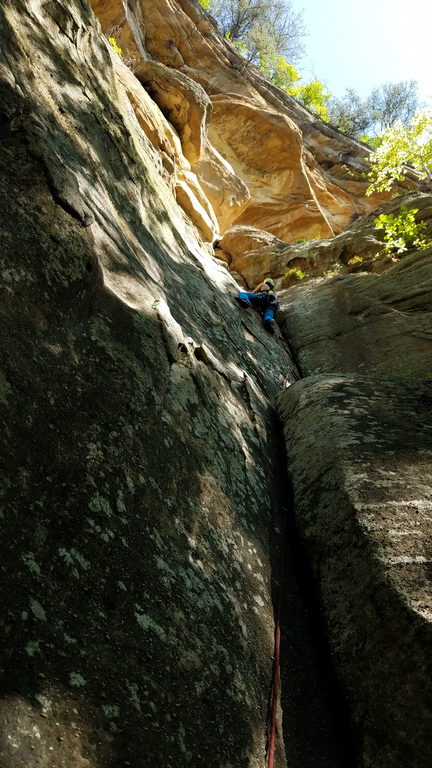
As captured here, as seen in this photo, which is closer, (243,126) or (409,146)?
(409,146)

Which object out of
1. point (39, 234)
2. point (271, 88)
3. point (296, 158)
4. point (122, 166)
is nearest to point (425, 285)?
point (122, 166)

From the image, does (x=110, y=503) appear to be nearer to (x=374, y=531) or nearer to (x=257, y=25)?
(x=374, y=531)

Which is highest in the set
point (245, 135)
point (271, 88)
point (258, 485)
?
point (271, 88)

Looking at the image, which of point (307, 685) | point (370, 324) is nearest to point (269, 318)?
point (370, 324)

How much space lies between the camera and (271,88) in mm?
28672

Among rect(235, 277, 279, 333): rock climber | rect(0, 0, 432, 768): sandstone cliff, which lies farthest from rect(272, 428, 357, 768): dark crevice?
rect(235, 277, 279, 333): rock climber

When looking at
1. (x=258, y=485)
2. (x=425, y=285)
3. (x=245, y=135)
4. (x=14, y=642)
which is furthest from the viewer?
(x=245, y=135)

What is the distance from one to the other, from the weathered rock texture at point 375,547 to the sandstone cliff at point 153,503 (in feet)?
0.06

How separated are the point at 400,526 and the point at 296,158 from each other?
23.2 metres

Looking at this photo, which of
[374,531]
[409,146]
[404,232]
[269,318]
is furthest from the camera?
[409,146]

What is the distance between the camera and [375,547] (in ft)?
11.0

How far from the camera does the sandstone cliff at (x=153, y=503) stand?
2.13 m

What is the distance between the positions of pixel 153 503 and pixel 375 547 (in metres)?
1.77

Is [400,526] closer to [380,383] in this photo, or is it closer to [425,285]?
[380,383]
